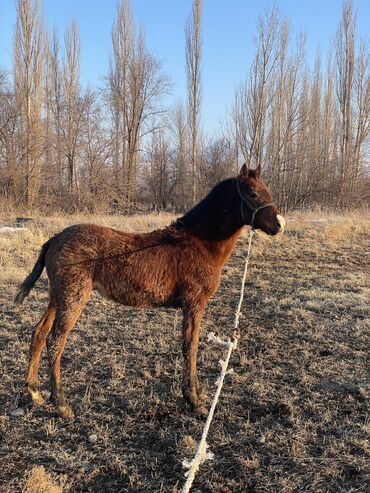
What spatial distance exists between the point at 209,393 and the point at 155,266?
1.40 metres

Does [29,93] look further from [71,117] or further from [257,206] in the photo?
[257,206]

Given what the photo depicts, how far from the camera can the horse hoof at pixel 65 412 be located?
3468 mm

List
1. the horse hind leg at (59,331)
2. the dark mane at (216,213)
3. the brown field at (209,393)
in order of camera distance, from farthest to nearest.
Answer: the dark mane at (216,213), the horse hind leg at (59,331), the brown field at (209,393)

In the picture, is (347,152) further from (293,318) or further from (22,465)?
(22,465)

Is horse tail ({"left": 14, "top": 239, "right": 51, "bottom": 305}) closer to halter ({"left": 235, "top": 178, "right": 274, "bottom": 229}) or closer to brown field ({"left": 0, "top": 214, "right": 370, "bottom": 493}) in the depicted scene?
brown field ({"left": 0, "top": 214, "right": 370, "bottom": 493})

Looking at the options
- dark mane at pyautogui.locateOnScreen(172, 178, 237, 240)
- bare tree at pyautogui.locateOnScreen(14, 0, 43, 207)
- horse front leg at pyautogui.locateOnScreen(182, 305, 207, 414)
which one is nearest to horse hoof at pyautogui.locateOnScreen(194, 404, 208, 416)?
horse front leg at pyautogui.locateOnScreen(182, 305, 207, 414)

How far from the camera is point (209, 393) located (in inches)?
155

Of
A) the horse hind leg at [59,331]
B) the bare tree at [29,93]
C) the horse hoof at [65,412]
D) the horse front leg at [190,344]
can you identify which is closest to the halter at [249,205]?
the horse front leg at [190,344]

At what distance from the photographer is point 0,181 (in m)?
23.6

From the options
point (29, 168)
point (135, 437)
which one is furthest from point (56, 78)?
point (135, 437)

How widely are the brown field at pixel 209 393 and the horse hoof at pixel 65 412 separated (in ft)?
0.20

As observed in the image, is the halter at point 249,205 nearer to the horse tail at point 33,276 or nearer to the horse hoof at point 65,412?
the horse tail at point 33,276

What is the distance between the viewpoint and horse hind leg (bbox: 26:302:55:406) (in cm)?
374

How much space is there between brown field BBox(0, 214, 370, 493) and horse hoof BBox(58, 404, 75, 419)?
6 cm
